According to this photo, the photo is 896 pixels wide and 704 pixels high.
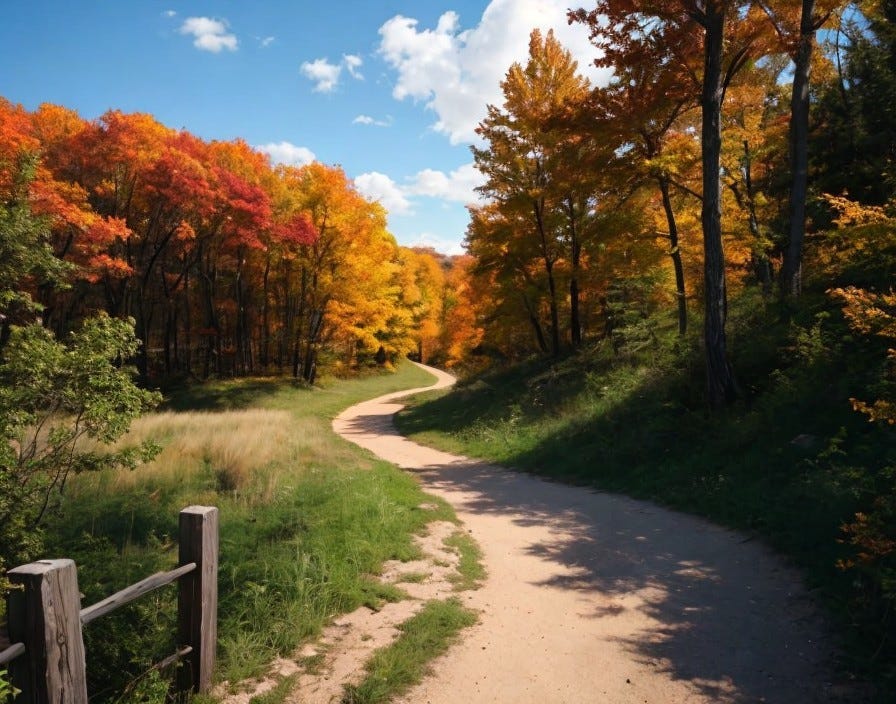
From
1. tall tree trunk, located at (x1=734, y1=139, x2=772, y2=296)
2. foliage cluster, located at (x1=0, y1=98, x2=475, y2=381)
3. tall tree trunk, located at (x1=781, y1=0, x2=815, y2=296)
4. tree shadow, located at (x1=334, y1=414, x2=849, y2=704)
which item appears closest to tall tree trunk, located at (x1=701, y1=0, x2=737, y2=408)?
tall tree trunk, located at (x1=734, y1=139, x2=772, y2=296)

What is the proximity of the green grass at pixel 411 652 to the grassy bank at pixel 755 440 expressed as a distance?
3.10 meters

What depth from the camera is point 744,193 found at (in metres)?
19.2

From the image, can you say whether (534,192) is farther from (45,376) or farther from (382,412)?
(45,376)

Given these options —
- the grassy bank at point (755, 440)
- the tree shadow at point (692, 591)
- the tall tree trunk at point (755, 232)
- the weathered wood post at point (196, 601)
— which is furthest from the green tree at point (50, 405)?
the tall tree trunk at point (755, 232)

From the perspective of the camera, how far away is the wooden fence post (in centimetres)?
290

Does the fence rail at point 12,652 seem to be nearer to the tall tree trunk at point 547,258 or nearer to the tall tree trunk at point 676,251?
the tall tree trunk at point 676,251

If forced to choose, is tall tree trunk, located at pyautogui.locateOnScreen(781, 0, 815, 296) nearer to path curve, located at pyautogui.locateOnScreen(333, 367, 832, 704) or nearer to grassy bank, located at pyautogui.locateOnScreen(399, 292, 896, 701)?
grassy bank, located at pyautogui.locateOnScreen(399, 292, 896, 701)

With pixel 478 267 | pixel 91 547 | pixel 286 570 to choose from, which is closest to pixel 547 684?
pixel 286 570

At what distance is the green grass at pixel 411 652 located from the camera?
3.90 m

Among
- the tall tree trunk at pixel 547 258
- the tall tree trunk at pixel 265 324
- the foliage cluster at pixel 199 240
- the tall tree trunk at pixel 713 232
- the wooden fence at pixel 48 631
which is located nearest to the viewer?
the wooden fence at pixel 48 631

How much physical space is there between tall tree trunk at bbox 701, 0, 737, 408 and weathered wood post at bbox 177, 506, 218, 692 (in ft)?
31.0

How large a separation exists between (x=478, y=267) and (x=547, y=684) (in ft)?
61.0

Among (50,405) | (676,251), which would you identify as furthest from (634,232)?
(50,405)

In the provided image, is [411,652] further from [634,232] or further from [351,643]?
[634,232]
